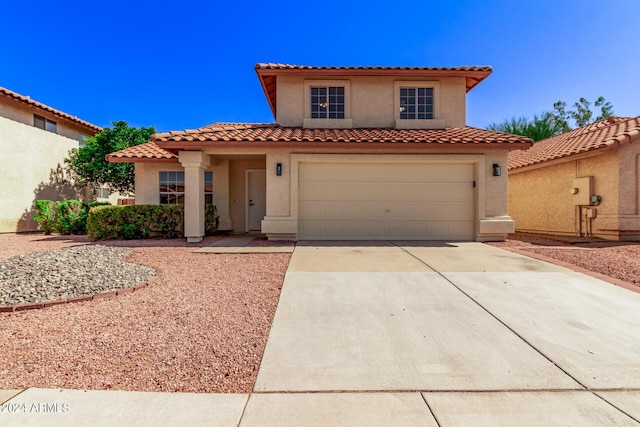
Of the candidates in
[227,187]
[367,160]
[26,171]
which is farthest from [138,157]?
[367,160]

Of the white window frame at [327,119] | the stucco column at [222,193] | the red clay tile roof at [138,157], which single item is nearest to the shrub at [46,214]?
the red clay tile roof at [138,157]

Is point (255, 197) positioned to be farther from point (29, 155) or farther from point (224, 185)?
point (29, 155)

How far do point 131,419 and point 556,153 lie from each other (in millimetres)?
14419

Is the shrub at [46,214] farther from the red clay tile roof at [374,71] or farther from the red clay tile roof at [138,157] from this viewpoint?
the red clay tile roof at [374,71]

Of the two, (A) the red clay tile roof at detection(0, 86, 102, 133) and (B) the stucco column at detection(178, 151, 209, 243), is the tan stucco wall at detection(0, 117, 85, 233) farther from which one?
(B) the stucco column at detection(178, 151, 209, 243)

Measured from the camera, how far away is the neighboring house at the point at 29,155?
13062 mm

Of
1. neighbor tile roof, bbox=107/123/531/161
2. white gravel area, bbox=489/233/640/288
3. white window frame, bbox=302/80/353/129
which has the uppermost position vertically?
white window frame, bbox=302/80/353/129

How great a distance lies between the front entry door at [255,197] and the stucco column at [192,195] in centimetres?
298

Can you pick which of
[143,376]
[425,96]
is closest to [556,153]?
[425,96]

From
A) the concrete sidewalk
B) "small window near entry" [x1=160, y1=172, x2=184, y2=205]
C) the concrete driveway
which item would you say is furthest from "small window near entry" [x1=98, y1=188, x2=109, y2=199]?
the concrete sidewalk

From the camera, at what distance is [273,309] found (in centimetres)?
416

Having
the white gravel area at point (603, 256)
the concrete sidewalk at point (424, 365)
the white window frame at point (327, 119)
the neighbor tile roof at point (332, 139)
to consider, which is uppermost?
the white window frame at point (327, 119)

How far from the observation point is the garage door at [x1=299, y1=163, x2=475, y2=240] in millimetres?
10000

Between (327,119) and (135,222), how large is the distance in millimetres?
7333
